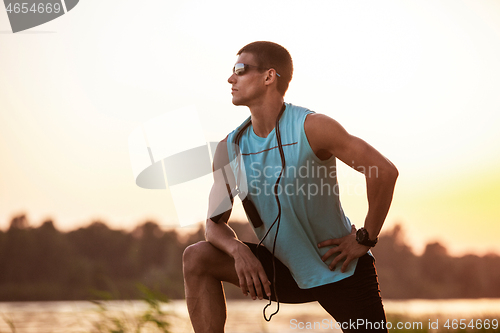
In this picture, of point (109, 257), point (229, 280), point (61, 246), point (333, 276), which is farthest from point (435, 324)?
point (61, 246)

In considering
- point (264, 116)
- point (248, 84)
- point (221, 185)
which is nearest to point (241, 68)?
point (248, 84)

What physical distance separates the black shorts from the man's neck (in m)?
0.69

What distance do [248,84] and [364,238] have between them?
1.15 m

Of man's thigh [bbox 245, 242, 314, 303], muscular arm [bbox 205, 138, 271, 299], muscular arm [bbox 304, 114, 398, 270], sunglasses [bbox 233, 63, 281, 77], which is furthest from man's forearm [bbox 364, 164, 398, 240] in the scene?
sunglasses [bbox 233, 63, 281, 77]

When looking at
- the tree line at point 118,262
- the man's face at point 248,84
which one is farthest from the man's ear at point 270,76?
the tree line at point 118,262

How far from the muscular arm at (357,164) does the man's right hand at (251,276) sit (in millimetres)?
432

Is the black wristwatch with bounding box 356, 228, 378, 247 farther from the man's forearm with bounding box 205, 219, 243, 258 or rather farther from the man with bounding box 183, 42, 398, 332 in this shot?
the man's forearm with bounding box 205, 219, 243, 258

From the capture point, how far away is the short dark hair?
9.37 ft

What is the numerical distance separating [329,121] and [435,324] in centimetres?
339

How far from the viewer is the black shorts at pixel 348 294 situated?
2438 mm

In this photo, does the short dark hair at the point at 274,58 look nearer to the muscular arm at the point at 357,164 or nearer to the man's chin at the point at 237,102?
the man's chin at the point at 237,102

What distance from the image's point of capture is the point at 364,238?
2.46 m

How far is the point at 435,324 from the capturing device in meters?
4.75

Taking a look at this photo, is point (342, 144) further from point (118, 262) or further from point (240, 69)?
point (118, 262)
